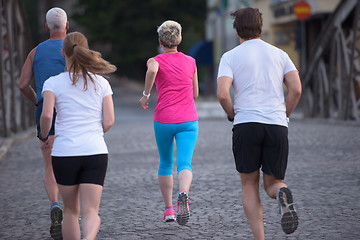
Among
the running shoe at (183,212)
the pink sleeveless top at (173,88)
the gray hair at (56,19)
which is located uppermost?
the gray hair at (56,19)

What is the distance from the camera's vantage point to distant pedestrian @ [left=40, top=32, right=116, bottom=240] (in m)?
4.39

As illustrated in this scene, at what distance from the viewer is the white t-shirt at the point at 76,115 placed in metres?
4.40

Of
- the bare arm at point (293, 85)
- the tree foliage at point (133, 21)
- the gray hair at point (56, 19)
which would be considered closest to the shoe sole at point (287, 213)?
the bare arm at point (293, 85)

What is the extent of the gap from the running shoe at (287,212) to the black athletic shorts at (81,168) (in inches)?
44.4

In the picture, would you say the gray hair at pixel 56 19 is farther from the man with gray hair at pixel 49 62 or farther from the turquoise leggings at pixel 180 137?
the turquoise leggings at pixel 180 137

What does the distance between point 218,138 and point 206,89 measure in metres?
27.9

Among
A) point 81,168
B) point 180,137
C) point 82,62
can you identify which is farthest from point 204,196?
point 82,62

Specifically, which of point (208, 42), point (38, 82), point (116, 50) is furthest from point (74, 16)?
point (38, 82)

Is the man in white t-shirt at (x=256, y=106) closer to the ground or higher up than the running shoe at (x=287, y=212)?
higher up

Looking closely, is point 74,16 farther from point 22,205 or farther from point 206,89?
point 22,205

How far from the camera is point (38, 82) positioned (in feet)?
19.0

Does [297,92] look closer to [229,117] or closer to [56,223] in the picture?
[229,117]

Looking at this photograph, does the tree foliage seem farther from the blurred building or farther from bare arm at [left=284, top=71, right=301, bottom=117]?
bare arm at [left=284, top=71, right=301, bottom=117]

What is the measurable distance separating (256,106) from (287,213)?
2.28 feet
